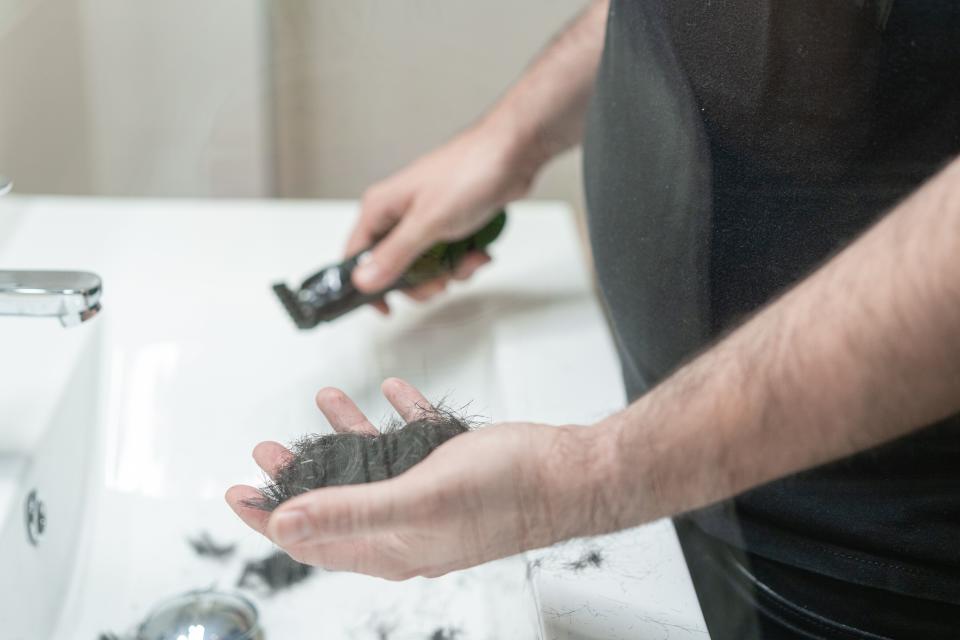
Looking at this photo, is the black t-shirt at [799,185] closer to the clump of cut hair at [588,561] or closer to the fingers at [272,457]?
the clump of cut hair at [588,561]

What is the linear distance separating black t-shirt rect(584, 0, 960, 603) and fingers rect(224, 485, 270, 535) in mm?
237

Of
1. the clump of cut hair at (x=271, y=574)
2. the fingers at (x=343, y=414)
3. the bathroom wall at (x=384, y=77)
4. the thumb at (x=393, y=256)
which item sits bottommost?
the clump of cut hair at (x=271, y=574)

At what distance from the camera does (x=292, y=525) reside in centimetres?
42

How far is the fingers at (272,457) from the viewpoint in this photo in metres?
0.48

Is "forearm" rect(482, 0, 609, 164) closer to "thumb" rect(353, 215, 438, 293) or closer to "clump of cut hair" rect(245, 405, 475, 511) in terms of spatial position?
"thumb" rect(353, 215, 438, 293)

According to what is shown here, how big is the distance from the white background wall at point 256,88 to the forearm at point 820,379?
55cm

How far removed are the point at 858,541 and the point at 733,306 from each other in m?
0.19

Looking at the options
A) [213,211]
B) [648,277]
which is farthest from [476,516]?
→ [213,211]

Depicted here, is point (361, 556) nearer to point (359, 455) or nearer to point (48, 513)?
point (359, 455)

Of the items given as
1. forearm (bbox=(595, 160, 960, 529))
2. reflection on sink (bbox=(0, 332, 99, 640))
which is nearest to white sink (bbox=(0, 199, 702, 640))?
reflection on sink (bbox=(0, 332, 99, 640))

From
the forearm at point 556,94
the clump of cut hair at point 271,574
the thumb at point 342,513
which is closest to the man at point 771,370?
the thumb at point 342,513

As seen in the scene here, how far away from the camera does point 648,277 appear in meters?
0.62

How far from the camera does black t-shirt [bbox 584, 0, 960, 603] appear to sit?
48cm

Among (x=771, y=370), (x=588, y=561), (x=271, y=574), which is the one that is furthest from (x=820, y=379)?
(x=271, y=574)
